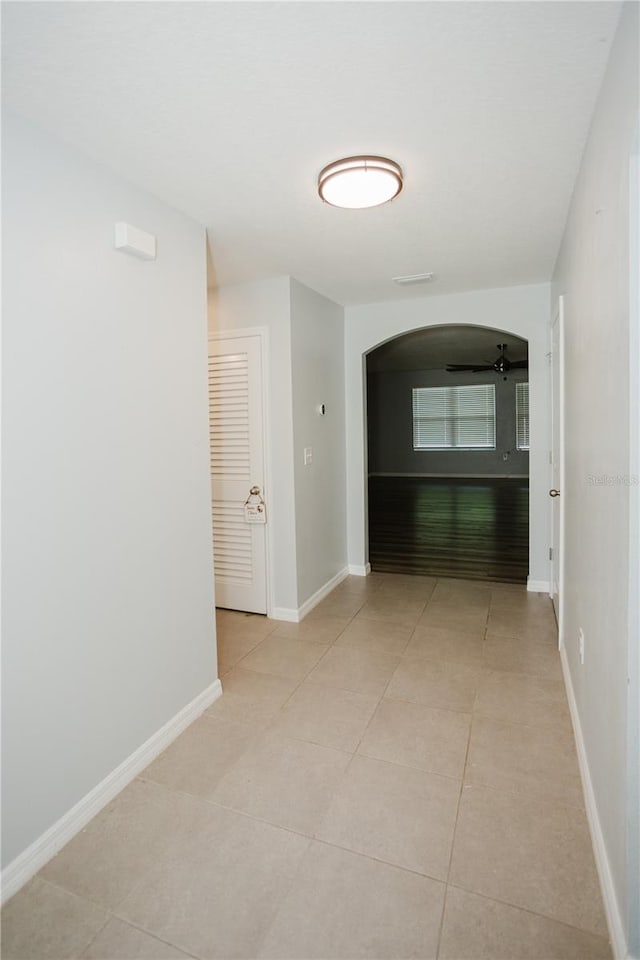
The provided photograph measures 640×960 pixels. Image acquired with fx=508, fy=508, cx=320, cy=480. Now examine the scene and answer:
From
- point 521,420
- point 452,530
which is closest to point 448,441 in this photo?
point 521,420

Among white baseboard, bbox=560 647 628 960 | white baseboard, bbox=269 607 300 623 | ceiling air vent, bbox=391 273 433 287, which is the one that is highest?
ceiling air vent, bbox=391 273 433 287

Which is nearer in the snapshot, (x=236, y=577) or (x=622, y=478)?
(x=622, y=478)

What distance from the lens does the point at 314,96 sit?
1638 millimetres

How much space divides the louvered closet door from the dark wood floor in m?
1.59

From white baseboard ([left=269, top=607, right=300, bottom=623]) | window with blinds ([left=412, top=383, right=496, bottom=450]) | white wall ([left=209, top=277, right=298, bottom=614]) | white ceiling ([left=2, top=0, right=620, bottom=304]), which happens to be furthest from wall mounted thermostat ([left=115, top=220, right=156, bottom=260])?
window with blinds ([left=412, top=383, right=496, bottom=450])

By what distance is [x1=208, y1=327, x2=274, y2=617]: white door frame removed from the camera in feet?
11.8

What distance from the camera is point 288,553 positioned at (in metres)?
3.70

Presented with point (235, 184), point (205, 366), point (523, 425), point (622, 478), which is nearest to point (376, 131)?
point (235, 184)

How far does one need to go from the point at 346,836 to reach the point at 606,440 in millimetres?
1586

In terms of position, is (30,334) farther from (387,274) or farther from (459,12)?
(387,274)

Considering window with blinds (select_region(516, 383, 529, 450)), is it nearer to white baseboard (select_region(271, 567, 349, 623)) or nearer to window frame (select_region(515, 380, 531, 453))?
window frame (select_region(515, 380, 531, 453))

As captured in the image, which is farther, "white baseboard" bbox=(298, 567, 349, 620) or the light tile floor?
"white baseboard" bbox=(298, 567, 349, 620)

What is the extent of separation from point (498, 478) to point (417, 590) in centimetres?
775

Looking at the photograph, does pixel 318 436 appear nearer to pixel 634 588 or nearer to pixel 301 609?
pixel 301 609
